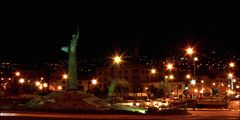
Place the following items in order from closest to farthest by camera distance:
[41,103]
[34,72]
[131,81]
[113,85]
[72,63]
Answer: [41,103] < [72,63] < [113,85] < [131,81] < [34,72]

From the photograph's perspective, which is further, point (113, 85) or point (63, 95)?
point (113, 85)

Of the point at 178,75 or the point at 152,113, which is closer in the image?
the point at 152,113

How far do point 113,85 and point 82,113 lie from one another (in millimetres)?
72555

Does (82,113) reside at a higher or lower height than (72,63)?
lower

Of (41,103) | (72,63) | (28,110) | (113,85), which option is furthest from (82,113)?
(113,85)

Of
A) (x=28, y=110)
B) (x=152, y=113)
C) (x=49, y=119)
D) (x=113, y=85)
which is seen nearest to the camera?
(x=49, y=119)

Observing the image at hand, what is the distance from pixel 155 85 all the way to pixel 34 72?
42479mm

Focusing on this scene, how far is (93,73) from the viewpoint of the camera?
120250 millimetres

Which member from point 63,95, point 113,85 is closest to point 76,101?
point 63,95

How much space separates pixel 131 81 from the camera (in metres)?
116

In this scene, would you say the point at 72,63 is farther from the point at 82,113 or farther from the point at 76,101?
the point at 82,113

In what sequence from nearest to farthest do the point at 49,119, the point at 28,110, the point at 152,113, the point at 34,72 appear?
the point at 49,119
the point at 152,113
the point at 28,110
the point at 34,72

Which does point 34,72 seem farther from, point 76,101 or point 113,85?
point 76,101

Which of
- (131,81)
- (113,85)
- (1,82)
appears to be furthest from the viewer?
(131,81)
